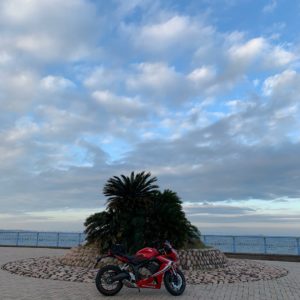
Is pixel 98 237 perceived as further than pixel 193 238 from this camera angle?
No

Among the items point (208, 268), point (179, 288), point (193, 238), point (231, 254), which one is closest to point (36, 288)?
point (179, 288)

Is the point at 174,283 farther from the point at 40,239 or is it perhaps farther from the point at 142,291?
the point at 40,239

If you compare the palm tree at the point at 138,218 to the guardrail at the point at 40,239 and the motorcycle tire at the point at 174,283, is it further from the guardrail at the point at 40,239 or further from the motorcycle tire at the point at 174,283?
the guardrail at the point at 40,239

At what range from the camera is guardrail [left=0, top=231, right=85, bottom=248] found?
2688 cm

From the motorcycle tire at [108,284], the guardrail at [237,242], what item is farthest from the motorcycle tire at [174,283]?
the guardrail at [237,242]

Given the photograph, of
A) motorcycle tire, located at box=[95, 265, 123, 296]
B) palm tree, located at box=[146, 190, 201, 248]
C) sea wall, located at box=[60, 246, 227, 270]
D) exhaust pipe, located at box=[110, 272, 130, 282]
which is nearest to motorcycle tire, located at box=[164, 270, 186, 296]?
exhaust pipe, located at box=[110, 272, 130, 282]

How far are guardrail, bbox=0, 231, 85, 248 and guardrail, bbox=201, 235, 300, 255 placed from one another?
30.0 ft

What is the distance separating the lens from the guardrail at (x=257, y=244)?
813 inches

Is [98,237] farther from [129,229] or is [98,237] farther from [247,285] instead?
[247,285]

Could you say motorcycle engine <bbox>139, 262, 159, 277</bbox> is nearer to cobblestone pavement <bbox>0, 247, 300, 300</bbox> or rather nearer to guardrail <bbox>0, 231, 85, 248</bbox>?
cobblestone pavement <bbox>0, 247, 300, 300</bbox>

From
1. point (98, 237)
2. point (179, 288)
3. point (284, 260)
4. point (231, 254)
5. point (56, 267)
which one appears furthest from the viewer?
point (231, 254)

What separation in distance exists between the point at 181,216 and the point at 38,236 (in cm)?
1600

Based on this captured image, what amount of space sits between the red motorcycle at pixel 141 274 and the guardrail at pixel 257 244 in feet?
41.1

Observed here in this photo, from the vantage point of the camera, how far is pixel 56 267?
14141mm
